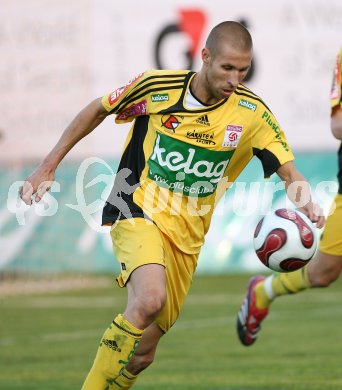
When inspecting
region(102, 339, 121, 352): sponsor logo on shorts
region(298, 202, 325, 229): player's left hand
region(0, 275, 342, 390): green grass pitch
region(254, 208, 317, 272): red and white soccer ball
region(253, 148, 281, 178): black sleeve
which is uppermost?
region(253, 148, 281, 178): black sleeve

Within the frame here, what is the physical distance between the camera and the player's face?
6.90m

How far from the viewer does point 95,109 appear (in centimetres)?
735

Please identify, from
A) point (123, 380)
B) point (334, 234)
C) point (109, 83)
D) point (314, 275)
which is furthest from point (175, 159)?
point (109, 83)

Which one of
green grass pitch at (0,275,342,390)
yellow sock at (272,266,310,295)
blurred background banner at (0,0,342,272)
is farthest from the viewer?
blurred background banner at (0,0,342,272)

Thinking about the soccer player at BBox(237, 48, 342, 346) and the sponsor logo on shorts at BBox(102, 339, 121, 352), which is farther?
the soccer player at BBox(237, 48, 342, 346)

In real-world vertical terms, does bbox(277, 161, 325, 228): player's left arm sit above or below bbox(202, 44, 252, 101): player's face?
below

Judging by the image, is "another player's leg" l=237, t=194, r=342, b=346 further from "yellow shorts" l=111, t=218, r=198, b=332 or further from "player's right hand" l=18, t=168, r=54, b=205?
"player's right hand" l=18, t=168, r=54, b=205

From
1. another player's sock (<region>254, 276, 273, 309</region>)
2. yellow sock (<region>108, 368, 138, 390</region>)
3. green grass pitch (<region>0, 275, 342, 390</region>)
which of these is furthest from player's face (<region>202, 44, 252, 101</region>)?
another player's sock (<region>254, 276, 273, 309</region>)

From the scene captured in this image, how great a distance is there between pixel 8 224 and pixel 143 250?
11080 millimetres

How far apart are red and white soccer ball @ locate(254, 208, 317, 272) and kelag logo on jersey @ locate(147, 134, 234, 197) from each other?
1.59 ft

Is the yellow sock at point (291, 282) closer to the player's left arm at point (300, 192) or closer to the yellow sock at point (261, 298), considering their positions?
the yellow sock at point (261, 298)

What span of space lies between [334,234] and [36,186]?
2.77 metres

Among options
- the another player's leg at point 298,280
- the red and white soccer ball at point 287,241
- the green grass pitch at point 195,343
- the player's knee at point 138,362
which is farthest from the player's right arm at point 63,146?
the another player's leg at point 298,280

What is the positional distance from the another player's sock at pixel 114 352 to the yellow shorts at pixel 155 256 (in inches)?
15.2
